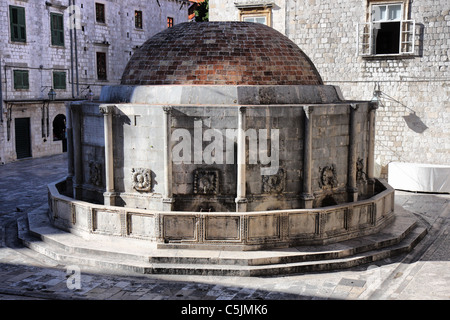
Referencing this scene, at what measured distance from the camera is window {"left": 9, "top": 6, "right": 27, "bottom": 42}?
26047 millimetres

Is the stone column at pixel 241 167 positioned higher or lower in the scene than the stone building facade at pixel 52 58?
lower

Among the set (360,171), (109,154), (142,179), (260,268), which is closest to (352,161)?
(360,171)

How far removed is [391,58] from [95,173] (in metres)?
13.1

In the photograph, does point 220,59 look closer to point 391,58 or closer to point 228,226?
point 228,226

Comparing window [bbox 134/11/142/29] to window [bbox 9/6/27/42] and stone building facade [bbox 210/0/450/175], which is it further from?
stone building facade [bbox 210/0/450/175]

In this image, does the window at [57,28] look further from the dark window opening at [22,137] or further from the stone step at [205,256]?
the stone step at [205,256]

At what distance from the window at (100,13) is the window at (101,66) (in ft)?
6.56

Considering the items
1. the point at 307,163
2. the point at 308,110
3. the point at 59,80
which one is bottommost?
the point at 307,163

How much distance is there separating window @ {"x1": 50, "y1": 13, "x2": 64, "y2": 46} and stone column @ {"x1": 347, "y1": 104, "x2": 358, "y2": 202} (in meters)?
20.7

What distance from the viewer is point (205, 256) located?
11.2m

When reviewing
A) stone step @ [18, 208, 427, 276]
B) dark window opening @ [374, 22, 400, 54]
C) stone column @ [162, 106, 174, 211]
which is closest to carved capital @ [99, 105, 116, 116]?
stone column @ [162, 106, 174, 211]

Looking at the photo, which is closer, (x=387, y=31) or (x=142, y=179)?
(x=142, y=179)

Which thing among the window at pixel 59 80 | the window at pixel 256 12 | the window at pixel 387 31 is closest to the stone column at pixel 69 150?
the window at pixel 256 12

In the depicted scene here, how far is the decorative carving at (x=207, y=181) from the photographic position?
477 inches
